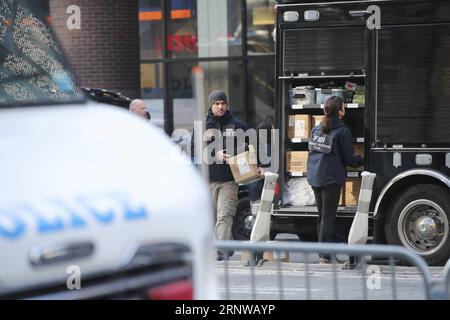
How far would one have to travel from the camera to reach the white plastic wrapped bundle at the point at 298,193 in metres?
11.9

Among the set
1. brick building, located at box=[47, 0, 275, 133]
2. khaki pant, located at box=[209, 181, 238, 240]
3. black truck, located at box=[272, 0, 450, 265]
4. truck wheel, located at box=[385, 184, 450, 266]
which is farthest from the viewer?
brick building, located at box=[47, 0, 275, 133]

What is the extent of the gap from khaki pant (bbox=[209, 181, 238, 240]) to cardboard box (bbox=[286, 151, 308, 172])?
70 cm

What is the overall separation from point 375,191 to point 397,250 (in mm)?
6515

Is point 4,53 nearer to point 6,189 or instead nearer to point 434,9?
point 6,189

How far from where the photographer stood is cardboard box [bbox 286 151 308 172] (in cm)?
1197

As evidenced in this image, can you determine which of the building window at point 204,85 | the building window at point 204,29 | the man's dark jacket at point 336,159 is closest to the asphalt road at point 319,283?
the man's dark jacket at point 336,159

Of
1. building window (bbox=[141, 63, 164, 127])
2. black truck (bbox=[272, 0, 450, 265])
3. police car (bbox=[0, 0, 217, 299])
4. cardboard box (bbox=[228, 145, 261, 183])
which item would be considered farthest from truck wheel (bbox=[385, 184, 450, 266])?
building window (bbox=[141, 63, 164, 127])

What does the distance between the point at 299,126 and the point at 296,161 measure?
0.42m

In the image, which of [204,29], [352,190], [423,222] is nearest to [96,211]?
[423,222]

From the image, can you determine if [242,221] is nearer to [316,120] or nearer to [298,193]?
[298,193]

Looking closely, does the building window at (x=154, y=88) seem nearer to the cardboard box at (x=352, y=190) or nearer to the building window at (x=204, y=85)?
the building window at (x=204, y=85)

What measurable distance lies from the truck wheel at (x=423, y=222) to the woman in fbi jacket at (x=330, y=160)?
664 mm

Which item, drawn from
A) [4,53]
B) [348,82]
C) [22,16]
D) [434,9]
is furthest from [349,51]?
[4,53]

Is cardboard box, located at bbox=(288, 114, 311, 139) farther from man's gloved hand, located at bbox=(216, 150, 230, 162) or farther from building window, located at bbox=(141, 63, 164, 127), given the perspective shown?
building window, located at bbox=(141, 63, 164, 127)
